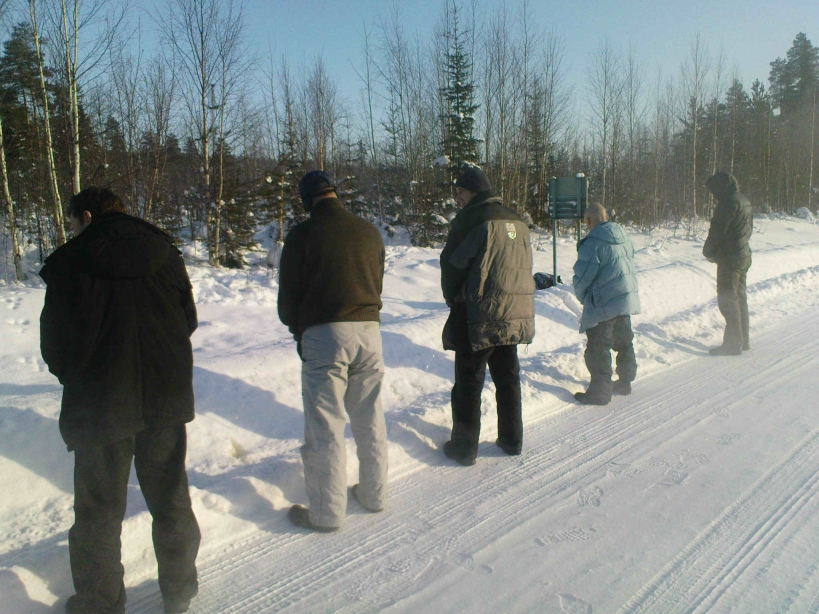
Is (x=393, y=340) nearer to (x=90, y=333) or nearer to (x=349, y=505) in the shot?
(x=349, y=505)

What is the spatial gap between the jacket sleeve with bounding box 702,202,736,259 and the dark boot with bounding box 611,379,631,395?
95.8 inches

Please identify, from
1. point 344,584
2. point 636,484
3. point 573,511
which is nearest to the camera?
point 344,584

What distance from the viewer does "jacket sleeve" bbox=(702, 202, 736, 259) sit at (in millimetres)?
6938

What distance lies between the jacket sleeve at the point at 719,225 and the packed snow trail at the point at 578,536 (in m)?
2.90

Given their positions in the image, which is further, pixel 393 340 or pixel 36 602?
pixel 393 340

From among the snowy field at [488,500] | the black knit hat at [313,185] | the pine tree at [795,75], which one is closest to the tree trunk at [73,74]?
the snowy field at [488,500]

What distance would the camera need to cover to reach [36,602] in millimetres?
2514

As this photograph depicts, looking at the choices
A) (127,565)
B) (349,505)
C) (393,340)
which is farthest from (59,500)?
(393,340)

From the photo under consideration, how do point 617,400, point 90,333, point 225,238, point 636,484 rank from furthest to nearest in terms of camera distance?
point 225,238
point 617,400
point 636,484
point 90,333

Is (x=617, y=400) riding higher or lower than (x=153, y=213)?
lower

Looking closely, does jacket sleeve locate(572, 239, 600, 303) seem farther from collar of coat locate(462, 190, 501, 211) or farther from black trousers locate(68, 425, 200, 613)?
black trousers locate(68, 425, 200, 613)

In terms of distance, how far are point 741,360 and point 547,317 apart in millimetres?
2362

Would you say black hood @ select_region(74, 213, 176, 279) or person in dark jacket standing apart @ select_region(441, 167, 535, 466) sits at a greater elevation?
black hood @ select_region(74, 213, 176, 279)

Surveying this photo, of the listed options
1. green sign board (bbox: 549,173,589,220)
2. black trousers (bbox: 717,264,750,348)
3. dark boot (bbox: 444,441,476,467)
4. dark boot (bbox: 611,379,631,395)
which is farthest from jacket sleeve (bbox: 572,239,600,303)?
green sign board (bbox: 549,173,589,220)
